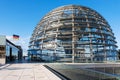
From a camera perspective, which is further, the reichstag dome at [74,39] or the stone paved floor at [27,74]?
the reichstag dome at [74,39]

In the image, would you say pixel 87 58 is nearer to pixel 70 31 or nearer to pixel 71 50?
pixel 71 50

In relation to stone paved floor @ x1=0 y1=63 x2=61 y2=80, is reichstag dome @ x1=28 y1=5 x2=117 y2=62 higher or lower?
higher

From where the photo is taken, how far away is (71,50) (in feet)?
184

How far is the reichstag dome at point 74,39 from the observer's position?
2197 inches

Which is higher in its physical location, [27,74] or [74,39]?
[74,39]

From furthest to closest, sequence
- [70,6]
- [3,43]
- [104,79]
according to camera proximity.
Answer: [70,6] → [3,43] → [104,79]

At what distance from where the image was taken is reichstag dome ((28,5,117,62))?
2197 inches

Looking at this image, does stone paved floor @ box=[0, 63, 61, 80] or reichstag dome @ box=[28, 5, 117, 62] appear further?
reichstag dome @ box=[28, 5, 117, 62]

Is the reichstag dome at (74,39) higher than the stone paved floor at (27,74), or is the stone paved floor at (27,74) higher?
the reichstag dome at (74,39)

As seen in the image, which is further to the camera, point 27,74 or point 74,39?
point 74,39

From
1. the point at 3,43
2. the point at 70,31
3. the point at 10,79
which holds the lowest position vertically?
the point at 10,79

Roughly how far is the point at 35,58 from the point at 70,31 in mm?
12928

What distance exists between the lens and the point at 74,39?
56094mm

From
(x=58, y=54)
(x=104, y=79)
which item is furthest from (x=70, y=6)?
(x=104, y=79)
